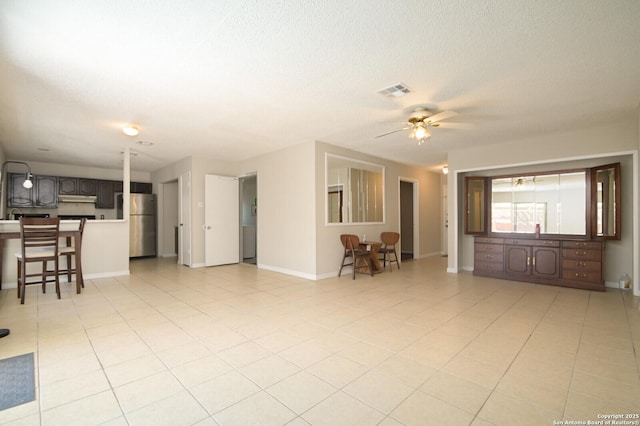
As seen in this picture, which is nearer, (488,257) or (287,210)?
(488,257)

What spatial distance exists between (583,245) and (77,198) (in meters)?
10.6

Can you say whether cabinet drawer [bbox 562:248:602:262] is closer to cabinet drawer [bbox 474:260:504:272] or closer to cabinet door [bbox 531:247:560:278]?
cabinet door [bbox 531:247:560:278]

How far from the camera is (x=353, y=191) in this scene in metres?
6.15

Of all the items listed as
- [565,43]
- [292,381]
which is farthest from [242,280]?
[565,43]

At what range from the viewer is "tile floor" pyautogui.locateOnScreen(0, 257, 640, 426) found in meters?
1.70

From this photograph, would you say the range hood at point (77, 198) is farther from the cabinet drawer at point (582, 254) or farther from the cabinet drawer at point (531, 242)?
the cabinet drawer at point (582, 254)

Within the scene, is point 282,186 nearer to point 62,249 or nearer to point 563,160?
point 62,249

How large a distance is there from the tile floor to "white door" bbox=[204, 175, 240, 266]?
2410mm

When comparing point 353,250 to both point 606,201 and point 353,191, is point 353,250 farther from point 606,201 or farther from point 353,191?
point 606,201

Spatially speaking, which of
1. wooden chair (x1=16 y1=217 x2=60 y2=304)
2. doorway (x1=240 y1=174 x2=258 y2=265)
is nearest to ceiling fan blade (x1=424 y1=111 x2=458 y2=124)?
doorway (x1=240 y1=174 x2=258 y2=265)

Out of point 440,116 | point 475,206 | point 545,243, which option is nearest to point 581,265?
point 545,243

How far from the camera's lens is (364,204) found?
639cm

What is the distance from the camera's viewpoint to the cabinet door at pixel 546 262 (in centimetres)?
479

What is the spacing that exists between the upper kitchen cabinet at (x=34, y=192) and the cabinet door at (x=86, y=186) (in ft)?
1.50
